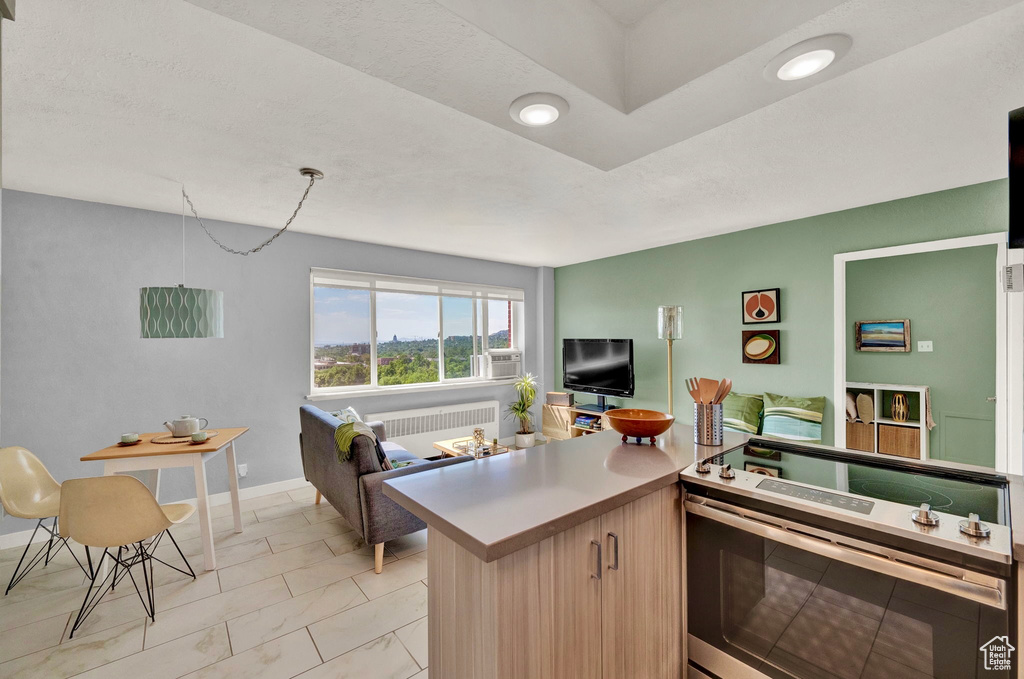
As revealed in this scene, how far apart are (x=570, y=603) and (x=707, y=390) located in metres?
1.14

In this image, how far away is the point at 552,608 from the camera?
1243 mm

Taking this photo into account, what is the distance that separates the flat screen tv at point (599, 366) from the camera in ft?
16.6

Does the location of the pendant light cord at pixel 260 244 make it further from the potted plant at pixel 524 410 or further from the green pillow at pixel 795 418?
the green pillow at pixel 795 418

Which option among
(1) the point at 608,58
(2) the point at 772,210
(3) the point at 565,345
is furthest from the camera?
(3) the point at 565,345

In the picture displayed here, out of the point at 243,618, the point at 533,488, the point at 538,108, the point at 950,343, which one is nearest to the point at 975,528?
the point at 533,488

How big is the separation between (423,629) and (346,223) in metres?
3.07

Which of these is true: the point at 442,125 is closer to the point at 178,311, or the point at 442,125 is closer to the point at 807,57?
the point at 807,57

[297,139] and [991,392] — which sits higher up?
[297,139]

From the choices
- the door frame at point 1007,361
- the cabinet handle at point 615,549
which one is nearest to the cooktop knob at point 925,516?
the cabinet handle at point 615,549

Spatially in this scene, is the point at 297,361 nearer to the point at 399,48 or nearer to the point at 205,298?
the point at 205,298

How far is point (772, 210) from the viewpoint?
3494 mm

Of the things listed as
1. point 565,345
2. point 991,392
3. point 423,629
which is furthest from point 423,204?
point 991,392

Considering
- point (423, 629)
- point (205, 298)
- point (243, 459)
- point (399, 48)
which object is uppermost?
point (399, 48)

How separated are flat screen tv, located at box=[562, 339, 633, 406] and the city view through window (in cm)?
93
